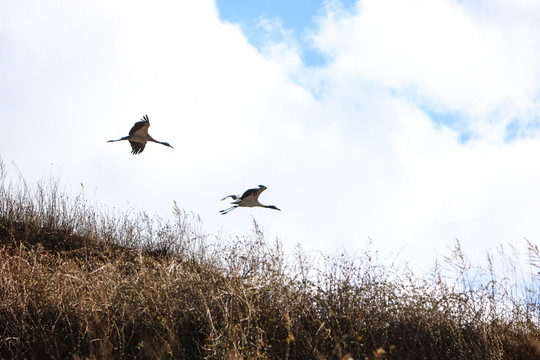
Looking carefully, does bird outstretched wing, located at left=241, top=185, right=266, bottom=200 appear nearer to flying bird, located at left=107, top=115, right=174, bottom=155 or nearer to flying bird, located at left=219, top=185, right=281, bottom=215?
flying bird, located at left=219, top=185, right=281, bottom=215

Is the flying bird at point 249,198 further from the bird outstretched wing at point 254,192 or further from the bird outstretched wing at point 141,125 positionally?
the bird outstretched wing at point 141,125

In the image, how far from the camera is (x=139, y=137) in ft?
23.5

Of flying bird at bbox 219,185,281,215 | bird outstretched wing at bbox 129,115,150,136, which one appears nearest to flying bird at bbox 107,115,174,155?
bird outstretched wing at bbox 129,115,150,136

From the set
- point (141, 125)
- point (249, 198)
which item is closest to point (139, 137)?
point (141, 125)

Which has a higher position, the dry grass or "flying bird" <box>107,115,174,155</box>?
"flying bird" <box>107,115,174,155</box>

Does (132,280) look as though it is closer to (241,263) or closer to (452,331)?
(241,263)

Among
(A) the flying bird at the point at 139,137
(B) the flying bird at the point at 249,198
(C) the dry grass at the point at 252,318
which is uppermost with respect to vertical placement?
(A) the flying bird at the point at 139,137

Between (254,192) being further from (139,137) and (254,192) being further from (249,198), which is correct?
(139,137)

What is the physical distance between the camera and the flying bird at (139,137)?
688 cm

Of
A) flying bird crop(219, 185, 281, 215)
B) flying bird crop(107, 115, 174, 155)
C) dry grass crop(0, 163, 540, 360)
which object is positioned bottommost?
dry grass crop(0, 163, 540, 360)

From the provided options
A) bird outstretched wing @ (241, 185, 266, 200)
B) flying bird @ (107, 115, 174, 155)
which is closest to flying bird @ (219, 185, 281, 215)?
bird outstretched wing @ (241, 185, 266, 200)

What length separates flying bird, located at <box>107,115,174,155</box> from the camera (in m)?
6.88

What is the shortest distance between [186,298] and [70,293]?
1.33m

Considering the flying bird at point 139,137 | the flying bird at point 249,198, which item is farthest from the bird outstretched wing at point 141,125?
the flying bird at point 249,198
